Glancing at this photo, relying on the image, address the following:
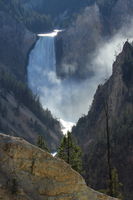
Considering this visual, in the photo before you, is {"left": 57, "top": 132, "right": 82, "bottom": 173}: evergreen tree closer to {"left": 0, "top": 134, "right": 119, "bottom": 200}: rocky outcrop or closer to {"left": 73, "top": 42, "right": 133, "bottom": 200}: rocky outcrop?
{"left": 73, "top": 42, "right": 133, "bottom": 200}: rocky outcrop

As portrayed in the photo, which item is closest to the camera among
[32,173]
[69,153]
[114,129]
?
[32,173]

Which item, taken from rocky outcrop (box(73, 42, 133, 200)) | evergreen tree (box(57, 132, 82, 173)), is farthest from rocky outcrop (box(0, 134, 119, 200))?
A: evergreen tree (box(57, 132, 82, 173))

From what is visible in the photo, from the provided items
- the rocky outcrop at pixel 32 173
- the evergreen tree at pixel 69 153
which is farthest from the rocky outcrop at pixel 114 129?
the rocky outcrop at pixel 32 173

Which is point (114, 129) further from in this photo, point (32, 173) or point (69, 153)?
point (32, 173)

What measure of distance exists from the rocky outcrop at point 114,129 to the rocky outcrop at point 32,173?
3378 centimetres

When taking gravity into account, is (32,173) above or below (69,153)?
below

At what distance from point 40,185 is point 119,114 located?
287ft

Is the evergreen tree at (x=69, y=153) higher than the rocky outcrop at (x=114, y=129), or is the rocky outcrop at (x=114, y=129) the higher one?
the rocky outcrop at (x=114, y=129)

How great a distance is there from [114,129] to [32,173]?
72.7 metres

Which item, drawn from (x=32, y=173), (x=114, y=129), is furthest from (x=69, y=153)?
(x=32, y=173)

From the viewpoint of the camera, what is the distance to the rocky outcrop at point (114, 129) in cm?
8562

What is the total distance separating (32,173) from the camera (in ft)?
81.1

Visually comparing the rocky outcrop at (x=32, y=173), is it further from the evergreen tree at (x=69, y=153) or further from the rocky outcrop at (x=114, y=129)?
the evergreen tree at (x=69, y=153)

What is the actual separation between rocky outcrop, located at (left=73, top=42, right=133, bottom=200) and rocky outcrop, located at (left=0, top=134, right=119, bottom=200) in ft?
111
